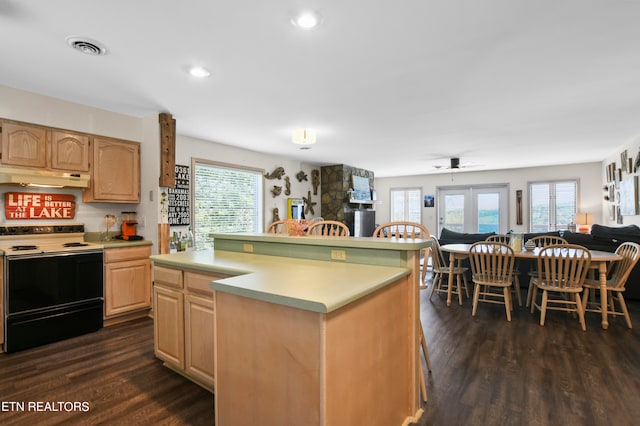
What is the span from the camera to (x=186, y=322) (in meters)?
2.21

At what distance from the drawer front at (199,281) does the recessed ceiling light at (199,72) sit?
1655 mm

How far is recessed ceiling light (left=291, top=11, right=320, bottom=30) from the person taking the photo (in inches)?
73.9

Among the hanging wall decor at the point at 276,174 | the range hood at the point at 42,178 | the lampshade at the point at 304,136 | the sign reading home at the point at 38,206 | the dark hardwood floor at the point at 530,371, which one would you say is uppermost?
the lampshade at the point at 304,136

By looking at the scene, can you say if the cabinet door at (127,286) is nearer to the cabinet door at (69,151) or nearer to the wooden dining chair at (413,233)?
the cabinet door at (69,151)

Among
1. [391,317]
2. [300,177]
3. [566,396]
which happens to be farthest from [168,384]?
[300,177]

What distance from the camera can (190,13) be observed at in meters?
1.87

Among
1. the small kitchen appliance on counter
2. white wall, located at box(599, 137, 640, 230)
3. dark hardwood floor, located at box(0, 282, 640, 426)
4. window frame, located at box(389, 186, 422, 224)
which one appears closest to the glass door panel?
window frame, located at box(389, 186, 422, 224)

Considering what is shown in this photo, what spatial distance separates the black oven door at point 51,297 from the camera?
2820 mm

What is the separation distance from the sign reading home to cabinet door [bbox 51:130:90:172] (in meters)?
0.38

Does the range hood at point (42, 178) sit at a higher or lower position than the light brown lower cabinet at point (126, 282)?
higher

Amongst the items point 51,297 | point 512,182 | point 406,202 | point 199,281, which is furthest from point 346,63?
point 406,202

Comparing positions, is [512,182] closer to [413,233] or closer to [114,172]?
[413,233]

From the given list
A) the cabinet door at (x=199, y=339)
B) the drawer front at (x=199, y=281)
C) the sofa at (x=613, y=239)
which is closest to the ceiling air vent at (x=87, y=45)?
the drawer front at (x=199, y=281)

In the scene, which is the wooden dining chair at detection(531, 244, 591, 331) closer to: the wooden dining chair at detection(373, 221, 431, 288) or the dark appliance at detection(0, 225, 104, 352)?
the wooden dining chair at detection(373, 221, 431, 288)
